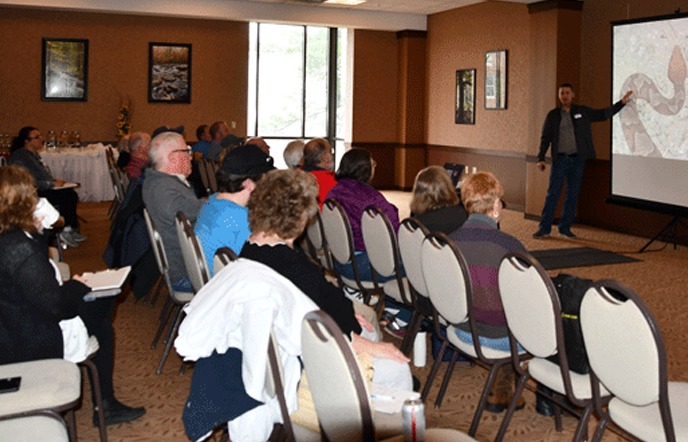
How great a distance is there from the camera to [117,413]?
3.41 m

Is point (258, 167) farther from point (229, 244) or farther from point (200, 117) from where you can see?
point (200, 117)

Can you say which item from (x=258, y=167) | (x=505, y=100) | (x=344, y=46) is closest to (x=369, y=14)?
(x=344, y=46)

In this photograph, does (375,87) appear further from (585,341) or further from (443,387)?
(585,341)

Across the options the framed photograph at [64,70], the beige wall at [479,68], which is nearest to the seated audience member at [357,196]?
the beige wall at [479,68]

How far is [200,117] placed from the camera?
1329 centimetres

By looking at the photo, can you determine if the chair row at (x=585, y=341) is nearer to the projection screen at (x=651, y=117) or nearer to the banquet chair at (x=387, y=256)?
the banquet chair at (x=387, y=256)

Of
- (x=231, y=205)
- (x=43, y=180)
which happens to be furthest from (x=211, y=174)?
(x=231, y=205)

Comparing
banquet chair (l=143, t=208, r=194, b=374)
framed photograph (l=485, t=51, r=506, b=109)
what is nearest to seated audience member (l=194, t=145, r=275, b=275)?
banquet chair (l=143, t=208, r=194, b=374)

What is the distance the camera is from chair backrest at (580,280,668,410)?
2098 mm

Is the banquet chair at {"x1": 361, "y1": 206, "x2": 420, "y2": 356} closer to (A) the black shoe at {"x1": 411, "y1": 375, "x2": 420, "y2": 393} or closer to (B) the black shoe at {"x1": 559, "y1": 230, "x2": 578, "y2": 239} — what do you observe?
(A) the black shoe at {"x1": 411, "y1": 375, "x2": 420, "y2": 393}

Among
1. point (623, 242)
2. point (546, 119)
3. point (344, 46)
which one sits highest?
point (344, 46)

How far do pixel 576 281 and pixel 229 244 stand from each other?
1662 mm

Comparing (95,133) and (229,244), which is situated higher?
(95,133)

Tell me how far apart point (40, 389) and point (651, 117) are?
23.3 feet
